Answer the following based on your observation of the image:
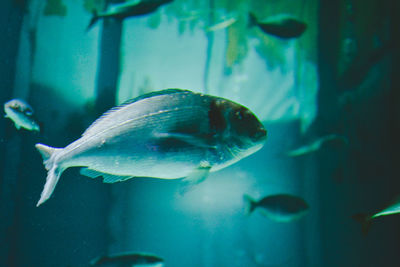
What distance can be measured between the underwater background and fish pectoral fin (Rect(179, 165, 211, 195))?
1785 mm

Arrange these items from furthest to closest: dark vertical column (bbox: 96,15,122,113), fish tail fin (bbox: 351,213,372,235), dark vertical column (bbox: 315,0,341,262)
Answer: dark vertical column (bbox: 315,0,341,262), dark vertical column (bbox: 96,15,122,113), fish tail fin (bbox: 351,213,372,235)

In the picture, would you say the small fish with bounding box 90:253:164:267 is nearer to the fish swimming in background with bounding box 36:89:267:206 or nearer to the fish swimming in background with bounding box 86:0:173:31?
the fish swimming in background with bounding box 36:89:267:206

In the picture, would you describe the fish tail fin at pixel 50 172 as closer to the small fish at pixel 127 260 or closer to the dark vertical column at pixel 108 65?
the small fish at pixel 127 260

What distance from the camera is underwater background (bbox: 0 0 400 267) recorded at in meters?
2.73

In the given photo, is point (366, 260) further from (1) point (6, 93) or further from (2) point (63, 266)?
(1) point (6, 93)

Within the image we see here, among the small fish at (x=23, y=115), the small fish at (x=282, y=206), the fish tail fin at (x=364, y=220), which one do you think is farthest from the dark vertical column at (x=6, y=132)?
→ the fish tail fin at (x=364, y=220)

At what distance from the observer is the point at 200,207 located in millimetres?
3693

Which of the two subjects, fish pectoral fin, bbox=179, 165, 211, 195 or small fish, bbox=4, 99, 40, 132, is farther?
small fish, bbox=4, 99, 40, 132

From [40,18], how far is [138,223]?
2.71 m

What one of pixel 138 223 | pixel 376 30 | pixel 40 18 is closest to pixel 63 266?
pixel 138 223

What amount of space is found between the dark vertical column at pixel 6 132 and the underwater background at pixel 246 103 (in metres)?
0.06

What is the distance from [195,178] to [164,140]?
174mm

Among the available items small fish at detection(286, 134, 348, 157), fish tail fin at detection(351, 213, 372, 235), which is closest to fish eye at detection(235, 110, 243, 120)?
fish tail fin at detection(351, 213, 372, 235)

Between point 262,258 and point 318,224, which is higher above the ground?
point 318,224
